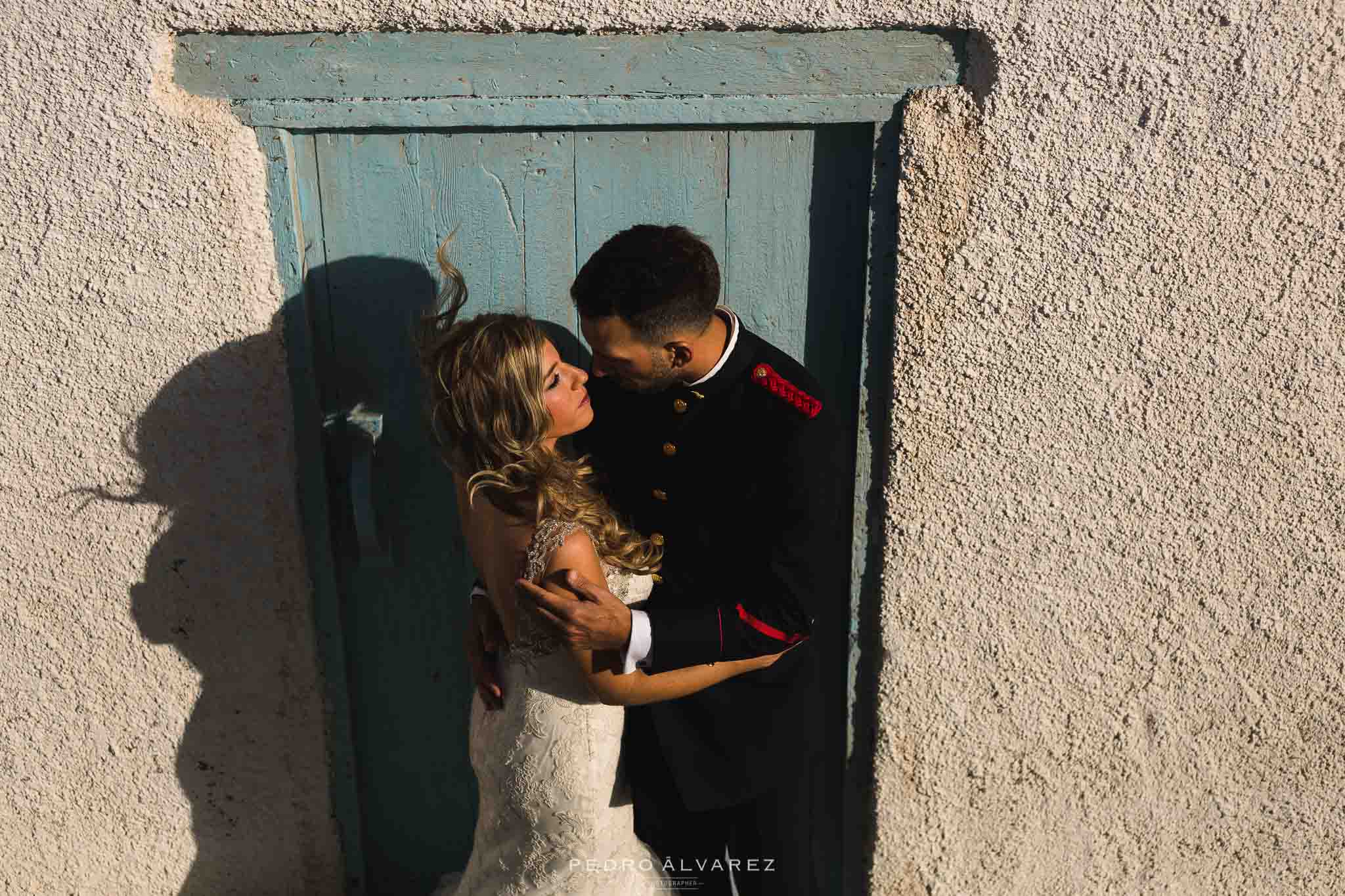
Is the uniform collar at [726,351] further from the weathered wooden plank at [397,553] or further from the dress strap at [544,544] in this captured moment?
the weathered wooden plank at [397,553]

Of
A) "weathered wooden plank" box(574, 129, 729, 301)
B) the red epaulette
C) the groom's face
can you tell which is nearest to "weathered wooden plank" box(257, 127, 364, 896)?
"weathered wooden plank" box(574, 129, 729, 301)

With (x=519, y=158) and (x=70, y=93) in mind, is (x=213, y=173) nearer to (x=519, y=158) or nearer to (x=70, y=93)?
(x=70, y=93)

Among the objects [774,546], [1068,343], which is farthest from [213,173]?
[1068,343]

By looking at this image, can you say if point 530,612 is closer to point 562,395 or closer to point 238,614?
point 562,395

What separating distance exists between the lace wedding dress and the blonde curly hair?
180 millimetres

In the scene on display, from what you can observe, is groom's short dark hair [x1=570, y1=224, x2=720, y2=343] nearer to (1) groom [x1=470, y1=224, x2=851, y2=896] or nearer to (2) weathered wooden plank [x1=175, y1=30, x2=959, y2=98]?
(1) groom [x1=470, y1=224, x2=851, y2=896]

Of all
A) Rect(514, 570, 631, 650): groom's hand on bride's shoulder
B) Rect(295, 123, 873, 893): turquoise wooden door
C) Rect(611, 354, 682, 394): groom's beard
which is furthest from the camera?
Rect(295, 123, 873, 893): turquoise wooden door

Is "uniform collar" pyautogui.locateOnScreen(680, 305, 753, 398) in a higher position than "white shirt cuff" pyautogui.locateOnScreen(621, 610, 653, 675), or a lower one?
higher

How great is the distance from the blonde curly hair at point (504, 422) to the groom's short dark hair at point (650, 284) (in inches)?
5.8

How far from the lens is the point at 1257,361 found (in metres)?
1.97

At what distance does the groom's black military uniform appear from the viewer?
180 centimetres

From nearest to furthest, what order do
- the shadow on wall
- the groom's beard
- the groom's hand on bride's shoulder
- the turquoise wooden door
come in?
the groom's hand on bride's shoulder, the groom's beard, the turquoise wooden door, the shadow on wall

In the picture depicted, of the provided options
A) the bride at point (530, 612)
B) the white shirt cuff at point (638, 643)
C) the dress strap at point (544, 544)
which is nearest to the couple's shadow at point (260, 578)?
the bride at point (530, 612)

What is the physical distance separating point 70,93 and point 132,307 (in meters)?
0.41
